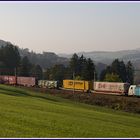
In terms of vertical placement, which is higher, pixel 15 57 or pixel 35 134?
Answer: pixel 15 57

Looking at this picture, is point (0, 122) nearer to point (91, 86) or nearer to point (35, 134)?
point (35, 134)

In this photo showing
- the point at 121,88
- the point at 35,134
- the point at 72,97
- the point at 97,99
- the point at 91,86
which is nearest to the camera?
the point at 35,134

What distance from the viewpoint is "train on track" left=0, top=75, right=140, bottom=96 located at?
8025cm

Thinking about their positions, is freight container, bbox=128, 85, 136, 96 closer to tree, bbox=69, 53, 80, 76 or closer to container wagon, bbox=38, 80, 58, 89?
container wagon, bbox=38, 80, 58, 89

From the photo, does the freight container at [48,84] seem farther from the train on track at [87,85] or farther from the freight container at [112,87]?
the freight container at [112,87]

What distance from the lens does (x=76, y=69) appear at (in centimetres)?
15200

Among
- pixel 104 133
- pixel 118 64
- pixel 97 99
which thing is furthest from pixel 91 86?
pixel 104 133

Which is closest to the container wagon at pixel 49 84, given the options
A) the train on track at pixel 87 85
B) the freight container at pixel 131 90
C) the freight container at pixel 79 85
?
the train on track at pixel 87 85

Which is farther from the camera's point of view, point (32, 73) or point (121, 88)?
point (32, 73)

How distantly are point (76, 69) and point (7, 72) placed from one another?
1245 inches

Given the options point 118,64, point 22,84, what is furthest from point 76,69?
point 22,84

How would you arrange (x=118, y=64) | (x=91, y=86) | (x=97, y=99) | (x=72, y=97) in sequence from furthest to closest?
(x=118, y=64) < (x=91, y=86) < (x=72, y=97) < (x=97, y=99)

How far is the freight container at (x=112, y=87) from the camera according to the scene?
8038 cm

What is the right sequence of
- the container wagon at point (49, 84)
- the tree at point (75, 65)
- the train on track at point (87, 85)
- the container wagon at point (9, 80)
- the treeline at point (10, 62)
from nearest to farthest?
1. the train on track at point (87, 85)
2. the container wagon at point (49, 84)
3. the container wagon at point (9, 80)
4. the tree at point (75, 65)
5. the treeline at point (10, 62)
